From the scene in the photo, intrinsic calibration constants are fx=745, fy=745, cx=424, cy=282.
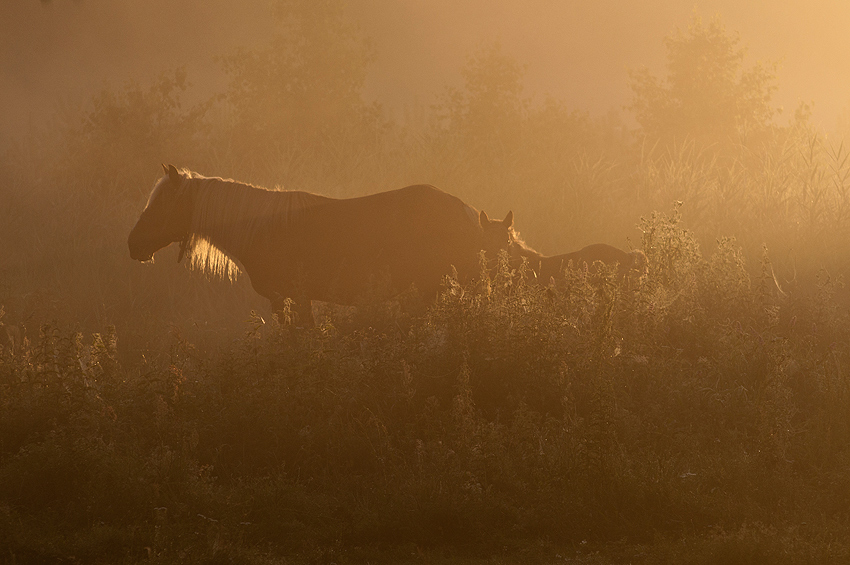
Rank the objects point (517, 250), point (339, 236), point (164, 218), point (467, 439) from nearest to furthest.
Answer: point (467, 439), point (339, 236), point (164, 218), point (517, 250)

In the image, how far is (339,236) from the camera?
865 centimetres

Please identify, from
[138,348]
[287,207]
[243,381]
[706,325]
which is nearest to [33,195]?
[138,348]

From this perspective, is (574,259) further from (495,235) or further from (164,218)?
(164,218)

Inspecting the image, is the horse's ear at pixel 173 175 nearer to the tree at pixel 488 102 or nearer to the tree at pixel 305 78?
the tree at pixel 488 102

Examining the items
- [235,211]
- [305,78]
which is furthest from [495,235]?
[305,78]

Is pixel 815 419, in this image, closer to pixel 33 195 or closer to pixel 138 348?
pixel 138 348

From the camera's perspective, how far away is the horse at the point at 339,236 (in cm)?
861

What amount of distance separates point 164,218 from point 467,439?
518cm

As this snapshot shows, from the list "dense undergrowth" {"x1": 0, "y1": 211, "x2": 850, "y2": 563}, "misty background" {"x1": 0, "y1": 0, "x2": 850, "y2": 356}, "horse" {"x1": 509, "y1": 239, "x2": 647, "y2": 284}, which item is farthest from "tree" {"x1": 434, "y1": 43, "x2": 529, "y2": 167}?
"dense undergrowth" {"x1": 0, "y1": 211, "x2": 850, "y2": 563}

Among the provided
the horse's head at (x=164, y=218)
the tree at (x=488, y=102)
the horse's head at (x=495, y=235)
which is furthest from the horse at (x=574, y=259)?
the tree at (x=488, y=102)

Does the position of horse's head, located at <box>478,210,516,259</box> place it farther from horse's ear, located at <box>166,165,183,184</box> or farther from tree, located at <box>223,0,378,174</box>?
tree, located at <box>223,0,378,174</box>

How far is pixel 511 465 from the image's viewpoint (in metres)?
5.25

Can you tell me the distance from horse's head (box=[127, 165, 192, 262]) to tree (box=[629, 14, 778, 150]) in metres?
23.0

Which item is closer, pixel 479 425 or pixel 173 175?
pixel 479 425
